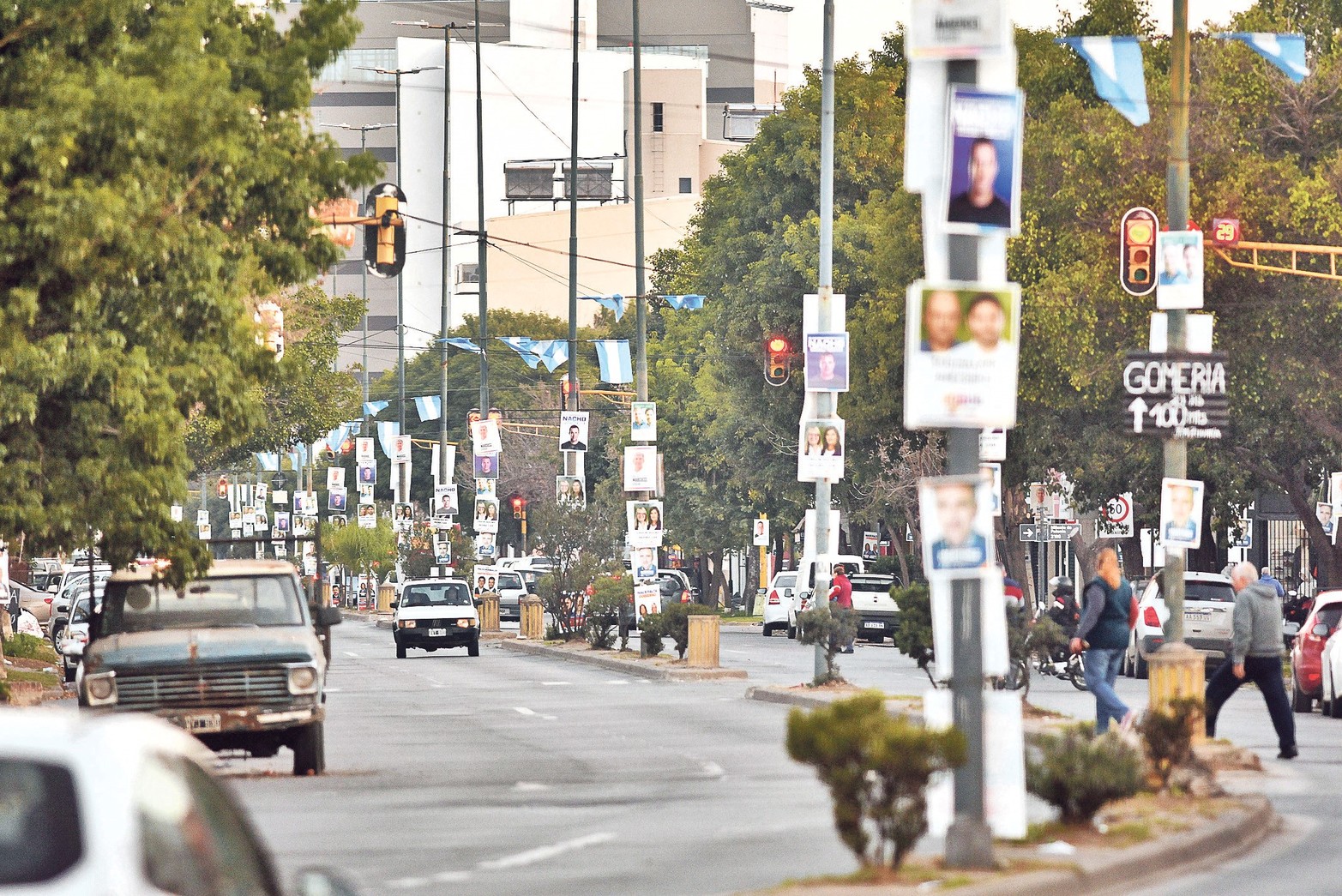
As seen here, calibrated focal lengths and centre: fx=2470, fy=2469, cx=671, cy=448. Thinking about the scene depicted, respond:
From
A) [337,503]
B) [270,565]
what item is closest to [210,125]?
[270,565]

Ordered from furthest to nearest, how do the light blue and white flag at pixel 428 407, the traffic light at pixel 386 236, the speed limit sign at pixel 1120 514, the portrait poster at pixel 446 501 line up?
the light blue and white flag at pixel 428 407 → the portrait poster at pixel 446 501 → the speed limit sign at pixel 1120 514 → the traffic light at pixel 386 236

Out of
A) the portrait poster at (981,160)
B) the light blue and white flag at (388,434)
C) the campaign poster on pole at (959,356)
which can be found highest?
the light blue and white flag at (388,434)

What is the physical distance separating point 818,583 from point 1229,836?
1916 cm

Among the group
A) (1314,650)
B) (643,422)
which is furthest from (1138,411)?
(643,422)

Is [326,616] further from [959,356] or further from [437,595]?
[437,595]

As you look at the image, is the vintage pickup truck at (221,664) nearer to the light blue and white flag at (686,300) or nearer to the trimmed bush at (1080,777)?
the trimmed bush at (1080,777)

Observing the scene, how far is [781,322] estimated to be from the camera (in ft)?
216

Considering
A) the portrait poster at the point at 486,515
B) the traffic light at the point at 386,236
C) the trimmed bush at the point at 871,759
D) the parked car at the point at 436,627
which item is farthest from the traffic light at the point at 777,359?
the trimmed bush at the point at 871,759

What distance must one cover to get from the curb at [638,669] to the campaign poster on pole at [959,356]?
1039 inches

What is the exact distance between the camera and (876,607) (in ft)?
190

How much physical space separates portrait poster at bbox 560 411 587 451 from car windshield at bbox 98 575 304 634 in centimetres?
3225

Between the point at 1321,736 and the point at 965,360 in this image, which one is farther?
the point at 1321,736

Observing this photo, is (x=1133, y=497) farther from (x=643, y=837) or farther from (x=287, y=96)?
(x=643, y=837)

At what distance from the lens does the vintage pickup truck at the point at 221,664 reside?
67.5ft
